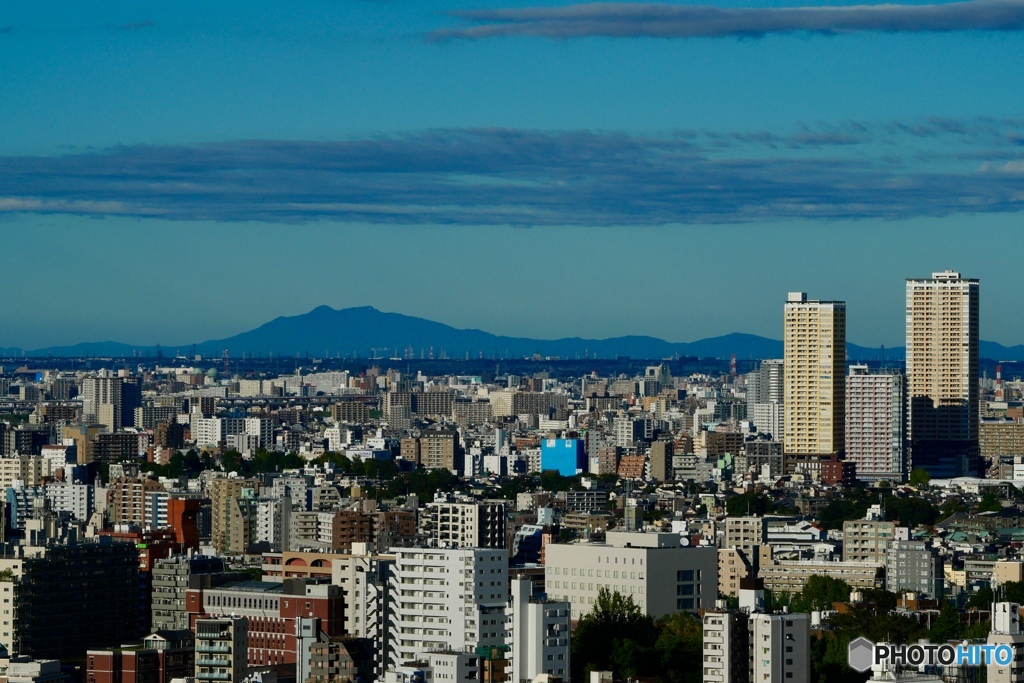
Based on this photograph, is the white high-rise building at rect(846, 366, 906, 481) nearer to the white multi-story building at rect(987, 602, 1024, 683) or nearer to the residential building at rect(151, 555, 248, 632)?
the residential building at rect(151, 555, 248, 632)

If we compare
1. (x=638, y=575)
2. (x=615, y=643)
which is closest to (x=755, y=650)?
(x=615, y=643)

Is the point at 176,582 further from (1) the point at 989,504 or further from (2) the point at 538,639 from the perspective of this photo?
(1) the point at 989,504

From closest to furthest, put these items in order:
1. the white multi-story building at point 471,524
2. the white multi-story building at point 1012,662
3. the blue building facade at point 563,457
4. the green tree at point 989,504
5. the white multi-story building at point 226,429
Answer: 1. the white multi-story building at point 1012,662
2. the white multi-story building at point 471,524
3. the green tree at point 989,504
4. the blue building facade at point 563,457
5. the white multi-story building at point 226,429

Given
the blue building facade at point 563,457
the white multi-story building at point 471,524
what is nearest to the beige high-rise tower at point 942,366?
the blue building facade at point 563,457

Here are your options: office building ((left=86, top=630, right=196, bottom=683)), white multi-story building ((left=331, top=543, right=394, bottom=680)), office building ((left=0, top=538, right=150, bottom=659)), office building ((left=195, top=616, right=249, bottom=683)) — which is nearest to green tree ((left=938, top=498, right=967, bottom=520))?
office building ((left=0, top=538, right=150, bottom=659))

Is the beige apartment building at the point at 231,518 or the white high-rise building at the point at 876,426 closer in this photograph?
the beige apartment building at the point at 231,518

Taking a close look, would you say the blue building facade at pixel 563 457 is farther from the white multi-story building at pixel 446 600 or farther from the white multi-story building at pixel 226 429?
the white multi-story building at pixel 446 600
